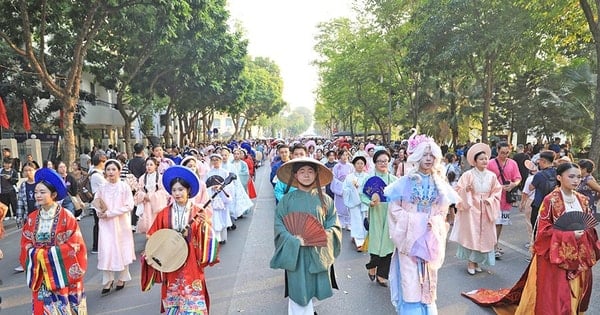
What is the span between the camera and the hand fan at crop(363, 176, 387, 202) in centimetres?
549

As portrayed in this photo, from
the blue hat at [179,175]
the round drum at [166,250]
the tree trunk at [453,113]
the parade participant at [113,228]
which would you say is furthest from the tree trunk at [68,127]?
the tree trunk at [453,113]

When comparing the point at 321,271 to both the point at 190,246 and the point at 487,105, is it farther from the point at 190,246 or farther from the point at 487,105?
the point at 487,105

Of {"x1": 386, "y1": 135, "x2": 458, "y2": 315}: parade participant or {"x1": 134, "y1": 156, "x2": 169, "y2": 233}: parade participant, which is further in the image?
{"x1": 134, "y1": 156, "x2": 169, "y2": 233}: parade participant

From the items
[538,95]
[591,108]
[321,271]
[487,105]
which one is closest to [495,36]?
[487,105]

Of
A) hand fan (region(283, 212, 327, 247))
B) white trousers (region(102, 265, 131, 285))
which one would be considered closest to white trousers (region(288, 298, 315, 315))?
hand fan (region(283, 212, 327, 247))

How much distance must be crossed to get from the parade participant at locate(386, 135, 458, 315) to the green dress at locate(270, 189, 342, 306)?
0.69m

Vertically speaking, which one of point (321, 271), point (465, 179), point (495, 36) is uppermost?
point (495, 36)

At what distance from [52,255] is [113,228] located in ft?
5.56

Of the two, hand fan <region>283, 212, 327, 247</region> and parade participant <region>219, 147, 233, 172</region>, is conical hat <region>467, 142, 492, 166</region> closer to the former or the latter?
hand fan <region>283, 212, 327, 247</region>

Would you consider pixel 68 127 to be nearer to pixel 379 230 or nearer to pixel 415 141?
pixel 379 230

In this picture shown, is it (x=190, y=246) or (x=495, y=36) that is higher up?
(x=495, y=36)

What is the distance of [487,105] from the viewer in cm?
1759

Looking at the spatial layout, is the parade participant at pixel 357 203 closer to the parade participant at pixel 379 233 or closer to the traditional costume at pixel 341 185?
the traditional costume at pixel 341 185

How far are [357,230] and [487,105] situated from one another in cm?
1229
